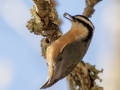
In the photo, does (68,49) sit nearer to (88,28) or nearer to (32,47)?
(88,28)

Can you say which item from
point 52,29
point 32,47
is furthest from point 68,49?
point 32,47

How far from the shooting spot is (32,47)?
3.78 feet

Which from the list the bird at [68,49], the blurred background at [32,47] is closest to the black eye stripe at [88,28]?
the bird at [68,49]

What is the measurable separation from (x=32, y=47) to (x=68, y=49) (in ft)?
1.98

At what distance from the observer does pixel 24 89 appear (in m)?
1.11

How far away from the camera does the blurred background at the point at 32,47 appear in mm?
1124

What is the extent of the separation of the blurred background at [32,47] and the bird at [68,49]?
513 millimetres

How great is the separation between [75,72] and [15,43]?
54 cm

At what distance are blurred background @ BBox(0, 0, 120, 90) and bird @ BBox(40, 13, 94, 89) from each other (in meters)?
0.51

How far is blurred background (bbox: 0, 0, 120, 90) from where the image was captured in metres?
1.12

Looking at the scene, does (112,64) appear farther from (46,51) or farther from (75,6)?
(46,51)

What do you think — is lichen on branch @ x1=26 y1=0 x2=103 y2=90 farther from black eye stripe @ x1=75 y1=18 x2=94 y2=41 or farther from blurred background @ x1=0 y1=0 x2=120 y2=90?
blurred background @ x1=0 y1=0 x2=120 y2=90

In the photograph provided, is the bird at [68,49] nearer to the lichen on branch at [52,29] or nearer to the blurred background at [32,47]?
the lichen on branch at [52,29]

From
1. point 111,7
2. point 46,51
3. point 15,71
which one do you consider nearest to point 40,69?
point 15,71
